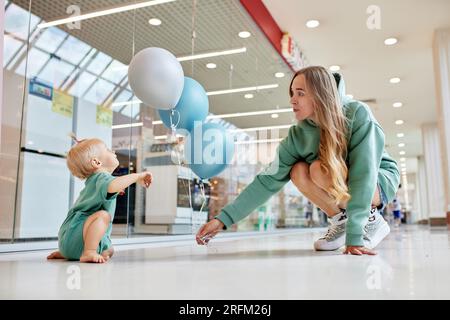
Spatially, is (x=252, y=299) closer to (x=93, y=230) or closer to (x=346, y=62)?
(x=93, y=230)

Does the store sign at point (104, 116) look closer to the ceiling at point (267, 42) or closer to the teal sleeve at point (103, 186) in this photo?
the ceiling at point (267, 42)

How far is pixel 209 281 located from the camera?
0.87 m

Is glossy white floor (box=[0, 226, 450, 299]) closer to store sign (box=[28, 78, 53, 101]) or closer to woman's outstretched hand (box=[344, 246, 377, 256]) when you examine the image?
woman's outstretched hand (box=[344, 246, 377, 256])

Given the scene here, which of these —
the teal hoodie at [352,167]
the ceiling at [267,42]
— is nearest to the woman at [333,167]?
the teal hoodie at [352,167]

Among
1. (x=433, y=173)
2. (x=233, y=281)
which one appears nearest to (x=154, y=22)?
(x=233, y=281)

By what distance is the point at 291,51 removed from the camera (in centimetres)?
537

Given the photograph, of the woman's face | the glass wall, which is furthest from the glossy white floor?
the glass wall

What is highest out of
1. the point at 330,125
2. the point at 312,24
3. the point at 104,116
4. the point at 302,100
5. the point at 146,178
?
the point at 312,24

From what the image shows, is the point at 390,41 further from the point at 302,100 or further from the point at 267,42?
the point at 302,100

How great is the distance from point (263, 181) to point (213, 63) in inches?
116

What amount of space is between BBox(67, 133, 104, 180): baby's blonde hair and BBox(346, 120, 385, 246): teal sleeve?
869mm

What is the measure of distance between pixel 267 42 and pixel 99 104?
2195 mm

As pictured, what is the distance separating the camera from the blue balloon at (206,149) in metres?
2.42

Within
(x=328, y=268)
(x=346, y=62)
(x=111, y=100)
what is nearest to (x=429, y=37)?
(x=346, y=62)
